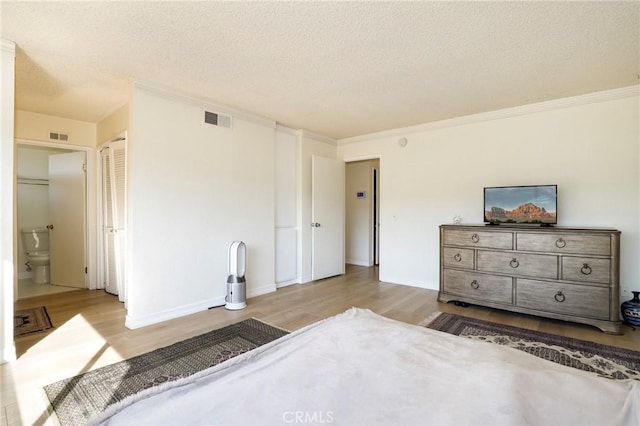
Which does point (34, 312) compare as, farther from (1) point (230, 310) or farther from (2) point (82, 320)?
(1) point (230, 310)

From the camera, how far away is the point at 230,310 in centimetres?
371

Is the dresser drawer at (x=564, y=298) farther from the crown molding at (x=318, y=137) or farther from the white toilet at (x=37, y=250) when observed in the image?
the white toilet at (x=37, y=250)

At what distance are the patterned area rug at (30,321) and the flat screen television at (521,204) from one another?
526 cm

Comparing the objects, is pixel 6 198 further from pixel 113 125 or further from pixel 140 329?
pixel 113 125

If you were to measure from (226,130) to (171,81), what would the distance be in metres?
0.91

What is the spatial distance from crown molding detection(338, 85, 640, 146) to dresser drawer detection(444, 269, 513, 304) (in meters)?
2.12

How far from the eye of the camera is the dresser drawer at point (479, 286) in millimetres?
3615

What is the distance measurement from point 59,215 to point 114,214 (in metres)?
1.50

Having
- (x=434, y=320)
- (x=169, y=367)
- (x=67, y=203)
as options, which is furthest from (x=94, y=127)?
(x=434, y=320)

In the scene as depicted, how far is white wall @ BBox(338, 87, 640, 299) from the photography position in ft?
11.1

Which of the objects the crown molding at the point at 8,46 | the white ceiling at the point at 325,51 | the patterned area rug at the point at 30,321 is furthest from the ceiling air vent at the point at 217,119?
the patterned area rug at the point at 30,321

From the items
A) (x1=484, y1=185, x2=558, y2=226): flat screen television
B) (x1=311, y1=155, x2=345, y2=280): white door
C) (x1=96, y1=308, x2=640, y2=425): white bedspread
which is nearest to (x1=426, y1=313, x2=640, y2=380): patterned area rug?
(x1=484, y1=185, x2=558, y2=226): flat screen television

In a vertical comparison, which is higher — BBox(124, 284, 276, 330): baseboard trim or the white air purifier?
the white air purifier

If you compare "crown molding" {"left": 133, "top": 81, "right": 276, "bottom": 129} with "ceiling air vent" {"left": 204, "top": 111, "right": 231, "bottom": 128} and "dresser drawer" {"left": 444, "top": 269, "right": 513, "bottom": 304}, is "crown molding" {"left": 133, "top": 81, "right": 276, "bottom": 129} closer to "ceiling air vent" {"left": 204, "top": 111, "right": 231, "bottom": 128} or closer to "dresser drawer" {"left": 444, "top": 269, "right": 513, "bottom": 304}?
"ceiling air vent" {"left": 204, "top": 111, "right": 231, "bottom": 128}
